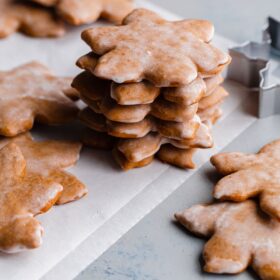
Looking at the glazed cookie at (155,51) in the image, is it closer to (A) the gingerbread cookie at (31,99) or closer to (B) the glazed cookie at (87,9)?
(A) the gingerbread cookie at (31,99)

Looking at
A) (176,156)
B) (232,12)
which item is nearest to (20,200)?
(176,156)

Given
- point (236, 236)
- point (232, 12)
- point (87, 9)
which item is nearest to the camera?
point (236, 236)

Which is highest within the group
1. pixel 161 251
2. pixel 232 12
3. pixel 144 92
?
pixel 144 92

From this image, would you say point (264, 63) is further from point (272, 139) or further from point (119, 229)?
point (119, 229)

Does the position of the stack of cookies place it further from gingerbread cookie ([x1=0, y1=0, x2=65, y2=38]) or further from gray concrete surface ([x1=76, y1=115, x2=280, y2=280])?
gingerbread cookie ([x1=0, y1=0, x2=65, y2=38])

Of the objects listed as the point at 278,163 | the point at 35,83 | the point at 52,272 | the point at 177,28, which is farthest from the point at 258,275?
the point at 35,83

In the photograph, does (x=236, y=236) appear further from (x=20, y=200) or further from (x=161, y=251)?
(x=20, y=200)
